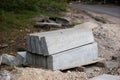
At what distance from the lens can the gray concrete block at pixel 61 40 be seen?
719 cm

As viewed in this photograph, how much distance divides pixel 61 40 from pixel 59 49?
0.22 metres

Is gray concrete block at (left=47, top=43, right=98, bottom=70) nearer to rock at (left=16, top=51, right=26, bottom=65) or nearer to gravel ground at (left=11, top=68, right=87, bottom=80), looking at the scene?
gravel ground at (left=11, top=68, right=87, bottom=80)

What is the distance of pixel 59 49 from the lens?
7.43 meters

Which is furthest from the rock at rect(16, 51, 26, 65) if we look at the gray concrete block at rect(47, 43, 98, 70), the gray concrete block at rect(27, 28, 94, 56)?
the gray concrete block at rect(47, 43, 98, 70)

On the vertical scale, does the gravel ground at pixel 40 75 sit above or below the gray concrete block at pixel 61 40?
below

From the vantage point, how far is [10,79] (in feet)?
20.2

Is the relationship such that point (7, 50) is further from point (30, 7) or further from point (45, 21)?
point (30, 7)

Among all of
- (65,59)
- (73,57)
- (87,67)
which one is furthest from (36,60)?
(87,67)

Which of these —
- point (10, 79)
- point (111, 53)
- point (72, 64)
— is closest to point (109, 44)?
point (111, 53)

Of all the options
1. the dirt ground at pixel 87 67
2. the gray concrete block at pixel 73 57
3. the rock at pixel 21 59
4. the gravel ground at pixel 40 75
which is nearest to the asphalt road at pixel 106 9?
the dirt ground at pixel 87 67

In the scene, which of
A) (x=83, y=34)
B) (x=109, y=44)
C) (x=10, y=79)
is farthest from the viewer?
(x=109, y=44)

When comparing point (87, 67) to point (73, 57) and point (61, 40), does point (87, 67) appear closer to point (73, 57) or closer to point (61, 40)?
point (73, 57)

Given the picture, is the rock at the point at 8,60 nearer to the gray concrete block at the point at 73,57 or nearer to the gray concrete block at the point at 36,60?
the gray concrete block at the point at 36,60

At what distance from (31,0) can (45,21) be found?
10.7 ft
